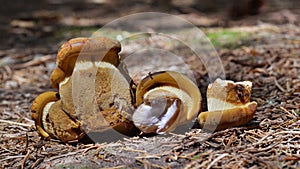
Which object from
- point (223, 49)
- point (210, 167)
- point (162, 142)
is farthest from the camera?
point (223, 49)

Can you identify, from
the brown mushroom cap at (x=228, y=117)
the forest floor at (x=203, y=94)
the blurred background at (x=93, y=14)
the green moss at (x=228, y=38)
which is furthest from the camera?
the blurred background at (x=93, y=14)

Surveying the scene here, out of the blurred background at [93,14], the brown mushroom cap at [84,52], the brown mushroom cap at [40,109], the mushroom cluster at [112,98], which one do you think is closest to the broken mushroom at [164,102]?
the mushroom cluster at [112,98]

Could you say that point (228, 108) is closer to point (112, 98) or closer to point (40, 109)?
point (112, 98)

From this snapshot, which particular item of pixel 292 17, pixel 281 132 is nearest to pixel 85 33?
pixel 292 17

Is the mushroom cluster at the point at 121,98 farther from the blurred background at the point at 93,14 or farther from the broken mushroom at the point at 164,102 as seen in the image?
the blurred background at the point at 93,14

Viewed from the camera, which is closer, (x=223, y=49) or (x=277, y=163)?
(x=277, y=163)

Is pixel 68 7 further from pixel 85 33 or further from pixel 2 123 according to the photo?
pixel 2 123

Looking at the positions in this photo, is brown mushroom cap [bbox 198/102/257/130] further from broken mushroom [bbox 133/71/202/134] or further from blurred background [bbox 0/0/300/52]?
blurred background [bbox 0/0/300/52]
